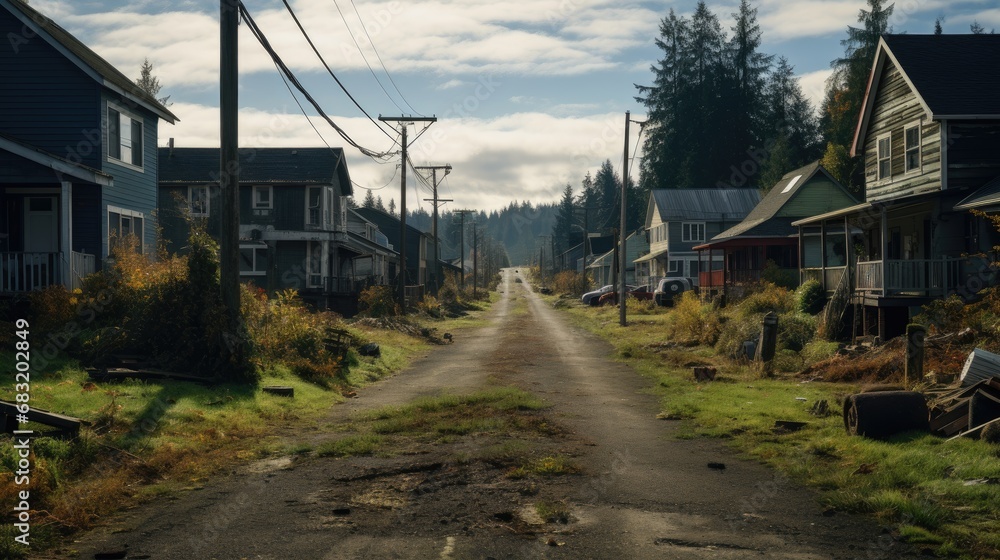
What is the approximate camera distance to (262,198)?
42.5 meters

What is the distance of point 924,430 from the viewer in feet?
33.6

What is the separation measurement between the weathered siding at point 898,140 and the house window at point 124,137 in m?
22.5

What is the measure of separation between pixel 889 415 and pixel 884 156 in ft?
62.1

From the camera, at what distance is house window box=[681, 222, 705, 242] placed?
209 ft

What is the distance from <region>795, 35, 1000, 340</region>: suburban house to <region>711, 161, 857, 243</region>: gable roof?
16.1 metres

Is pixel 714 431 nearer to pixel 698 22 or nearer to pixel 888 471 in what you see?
pixel 888 471

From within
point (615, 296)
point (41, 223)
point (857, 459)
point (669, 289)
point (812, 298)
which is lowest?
point (857, 459)

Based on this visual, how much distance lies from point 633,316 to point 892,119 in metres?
19.6

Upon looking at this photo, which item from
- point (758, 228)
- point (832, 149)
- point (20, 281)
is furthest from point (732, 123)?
point (20, 281)

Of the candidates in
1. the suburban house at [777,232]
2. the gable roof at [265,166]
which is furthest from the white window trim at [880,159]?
the gable roof at [265,166]

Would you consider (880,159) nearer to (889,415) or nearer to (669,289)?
(889,415)

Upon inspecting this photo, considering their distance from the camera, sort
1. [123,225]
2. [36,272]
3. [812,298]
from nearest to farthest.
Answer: [36,272] → [123,225] → [812,298]

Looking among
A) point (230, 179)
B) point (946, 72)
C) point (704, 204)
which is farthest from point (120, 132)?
point (704, 204)

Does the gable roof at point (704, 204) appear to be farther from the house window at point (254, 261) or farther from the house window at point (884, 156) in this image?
the house window at point (884, 156)
